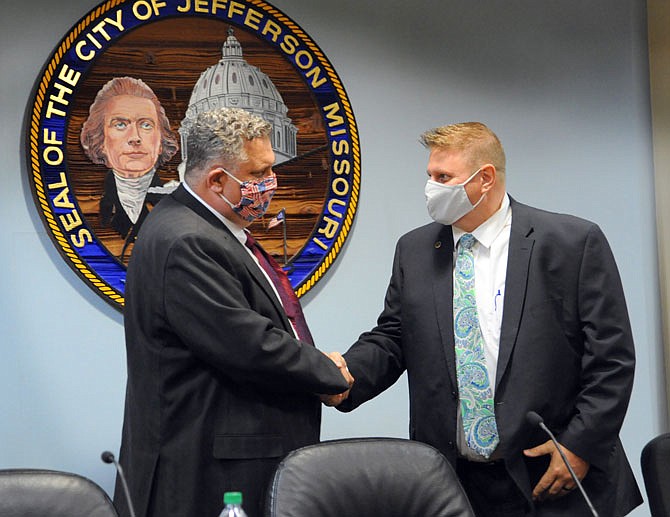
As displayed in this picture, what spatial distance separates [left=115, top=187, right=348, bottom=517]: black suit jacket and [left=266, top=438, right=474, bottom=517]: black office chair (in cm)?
28

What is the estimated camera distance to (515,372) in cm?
270

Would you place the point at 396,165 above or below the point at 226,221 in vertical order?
above

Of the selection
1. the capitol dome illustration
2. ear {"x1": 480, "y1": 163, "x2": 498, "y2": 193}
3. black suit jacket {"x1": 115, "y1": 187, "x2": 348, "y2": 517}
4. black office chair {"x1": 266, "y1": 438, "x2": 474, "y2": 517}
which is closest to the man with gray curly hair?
black suit jacket {"x1": 115, "y1": 187, "x2": 348, "y2": 517}

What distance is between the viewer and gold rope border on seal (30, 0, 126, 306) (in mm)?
3402

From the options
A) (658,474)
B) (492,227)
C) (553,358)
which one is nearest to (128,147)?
(492,227)

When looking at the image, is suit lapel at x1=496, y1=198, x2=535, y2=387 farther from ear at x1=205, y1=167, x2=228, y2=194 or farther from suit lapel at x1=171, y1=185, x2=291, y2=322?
A: ear at x1=205, y1=167, x2=228, y2=194

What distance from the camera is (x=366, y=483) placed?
7.51 ft

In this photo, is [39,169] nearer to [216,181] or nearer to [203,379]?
[216,181]

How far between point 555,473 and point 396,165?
1.54m

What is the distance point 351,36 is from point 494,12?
60cm

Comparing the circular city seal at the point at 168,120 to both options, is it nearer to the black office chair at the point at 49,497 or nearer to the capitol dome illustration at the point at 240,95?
the capitol dome illustration at the point at 240,95

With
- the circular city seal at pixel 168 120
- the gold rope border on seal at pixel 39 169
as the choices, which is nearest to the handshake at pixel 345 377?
the circular city seal at pixel 168 120

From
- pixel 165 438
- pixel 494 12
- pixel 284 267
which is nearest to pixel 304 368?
pixel 165 438

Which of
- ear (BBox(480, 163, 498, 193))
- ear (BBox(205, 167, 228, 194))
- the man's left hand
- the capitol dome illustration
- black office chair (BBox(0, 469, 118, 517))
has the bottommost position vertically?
the man's left hand
